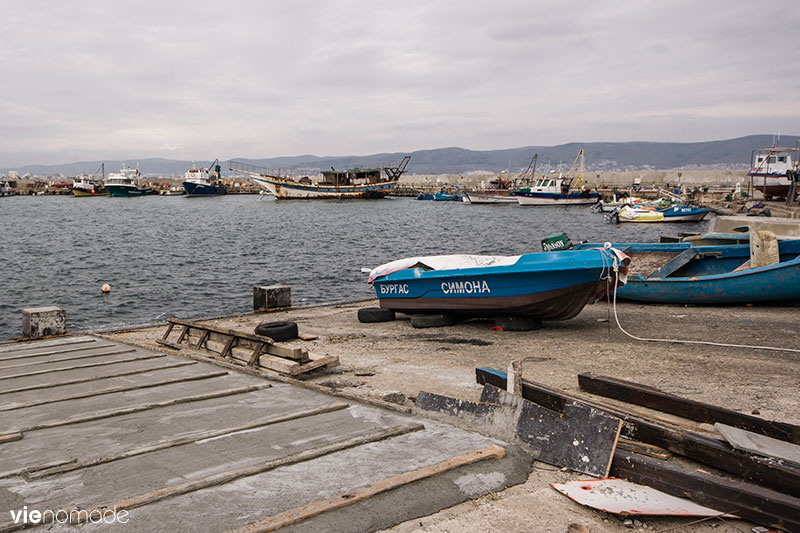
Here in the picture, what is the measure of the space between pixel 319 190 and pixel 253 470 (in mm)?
90199

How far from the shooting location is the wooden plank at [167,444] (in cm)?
395

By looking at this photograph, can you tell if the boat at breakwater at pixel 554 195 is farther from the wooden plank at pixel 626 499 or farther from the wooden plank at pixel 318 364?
the wooden plank at pixel 626 499

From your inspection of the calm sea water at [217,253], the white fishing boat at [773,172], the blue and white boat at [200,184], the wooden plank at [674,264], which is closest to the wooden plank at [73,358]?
the calm sea water at [217,253]

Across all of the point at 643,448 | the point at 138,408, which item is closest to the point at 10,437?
the point at 138,408

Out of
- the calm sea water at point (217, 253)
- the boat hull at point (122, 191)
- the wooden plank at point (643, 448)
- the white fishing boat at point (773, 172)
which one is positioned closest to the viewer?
the wooden plank at point (643, 448)

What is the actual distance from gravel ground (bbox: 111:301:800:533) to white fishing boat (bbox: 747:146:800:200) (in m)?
40.9

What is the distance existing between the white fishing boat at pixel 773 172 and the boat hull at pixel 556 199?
22311mm

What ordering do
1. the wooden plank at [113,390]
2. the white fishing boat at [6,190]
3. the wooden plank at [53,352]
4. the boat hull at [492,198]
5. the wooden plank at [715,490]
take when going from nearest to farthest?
1. the wooden plank at [715,490]
2. the wooden plank at [113,390]
3. the wooden plank at [53,352]
4. the boat hull at [492,198]
5. the white fishing boat at [6,190]

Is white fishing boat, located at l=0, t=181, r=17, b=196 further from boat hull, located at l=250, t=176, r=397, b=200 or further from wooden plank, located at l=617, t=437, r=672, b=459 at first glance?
wooden plank, located at l=617, t=437, r=672, b=459

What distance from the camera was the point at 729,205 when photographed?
1972 inches

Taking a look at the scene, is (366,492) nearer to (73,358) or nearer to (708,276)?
(73,358)

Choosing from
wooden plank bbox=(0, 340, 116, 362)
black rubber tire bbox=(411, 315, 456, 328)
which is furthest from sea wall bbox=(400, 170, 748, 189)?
wooden plank bbox=(0, 340, 116, 362)

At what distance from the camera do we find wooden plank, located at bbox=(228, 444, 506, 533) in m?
3.25

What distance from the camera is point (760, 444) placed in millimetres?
4105
